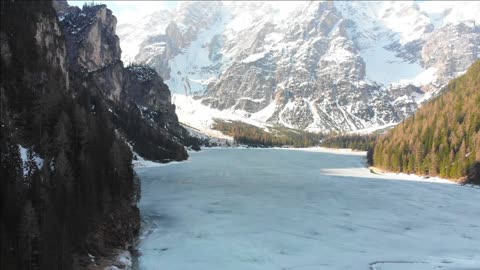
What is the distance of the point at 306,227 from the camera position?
182 feet

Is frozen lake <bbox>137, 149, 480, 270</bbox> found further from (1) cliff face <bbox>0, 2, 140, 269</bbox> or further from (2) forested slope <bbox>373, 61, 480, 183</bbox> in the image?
(2) forested slope <bbox>373, 61, 480, 183</bbox>

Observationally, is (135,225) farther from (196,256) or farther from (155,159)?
(155,159)

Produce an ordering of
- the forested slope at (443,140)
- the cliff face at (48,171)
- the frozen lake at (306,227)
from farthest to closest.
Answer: the forested slope at (443,140), the frozen lake at (306,227), the cliff face at (48,171)

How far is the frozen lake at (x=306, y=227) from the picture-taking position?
41906 millimetres

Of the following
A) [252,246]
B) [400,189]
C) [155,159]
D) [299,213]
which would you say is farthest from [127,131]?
[252,246]

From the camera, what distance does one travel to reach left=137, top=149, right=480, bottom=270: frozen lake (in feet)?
137

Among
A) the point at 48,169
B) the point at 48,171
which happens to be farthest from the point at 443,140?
the point at 48,171

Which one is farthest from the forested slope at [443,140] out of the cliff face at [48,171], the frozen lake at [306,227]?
the cliff face at [48,171]

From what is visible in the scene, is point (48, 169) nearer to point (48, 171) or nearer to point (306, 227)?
point (48, 171)

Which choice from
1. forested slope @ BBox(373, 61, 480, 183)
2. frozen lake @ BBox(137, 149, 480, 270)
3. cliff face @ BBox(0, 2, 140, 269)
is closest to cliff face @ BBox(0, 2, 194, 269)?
cliff face @ BBox(0, 2, 140, 269)

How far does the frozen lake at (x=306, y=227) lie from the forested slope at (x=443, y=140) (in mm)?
18917

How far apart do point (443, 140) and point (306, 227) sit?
88.5m

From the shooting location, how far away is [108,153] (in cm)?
5603

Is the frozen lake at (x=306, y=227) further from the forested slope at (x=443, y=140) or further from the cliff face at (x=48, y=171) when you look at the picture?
the forested slope at (x=443, y=140)
